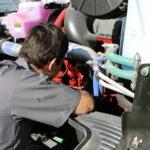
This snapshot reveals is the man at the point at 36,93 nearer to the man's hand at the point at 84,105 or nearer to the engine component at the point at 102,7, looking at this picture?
the man's hand at the point at 84,105

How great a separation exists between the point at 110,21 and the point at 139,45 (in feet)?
1.94

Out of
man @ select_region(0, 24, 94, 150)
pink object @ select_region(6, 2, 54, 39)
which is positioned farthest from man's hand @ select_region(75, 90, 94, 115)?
pink object @ select_region(6, 2, 54, 39)

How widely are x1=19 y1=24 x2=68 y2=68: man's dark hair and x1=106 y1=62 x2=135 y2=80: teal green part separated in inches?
9.1

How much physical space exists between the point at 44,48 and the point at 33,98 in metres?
0.23

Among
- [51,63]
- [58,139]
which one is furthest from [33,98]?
[58,139]

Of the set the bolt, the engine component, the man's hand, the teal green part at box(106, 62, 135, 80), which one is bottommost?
the man's hand

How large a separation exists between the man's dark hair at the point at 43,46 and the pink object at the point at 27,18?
872 mm

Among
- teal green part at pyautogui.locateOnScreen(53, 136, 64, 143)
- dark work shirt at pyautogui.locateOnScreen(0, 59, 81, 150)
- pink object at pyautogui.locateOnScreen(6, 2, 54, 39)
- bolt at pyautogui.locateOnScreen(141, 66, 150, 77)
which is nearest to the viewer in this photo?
bolt at pyautogui.locateOnScreen(141, 66, 150, 77)

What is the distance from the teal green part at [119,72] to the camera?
168 cm

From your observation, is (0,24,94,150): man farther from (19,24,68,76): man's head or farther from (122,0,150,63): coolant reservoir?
(122,0,150,63): coolant reservoir

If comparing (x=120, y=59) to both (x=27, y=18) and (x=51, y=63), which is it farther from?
(x=27, y=18)

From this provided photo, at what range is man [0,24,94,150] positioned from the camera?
1.77 metres

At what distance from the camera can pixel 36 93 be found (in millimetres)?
1766

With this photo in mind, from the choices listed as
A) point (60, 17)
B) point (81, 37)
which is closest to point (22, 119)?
point (81, 37)
